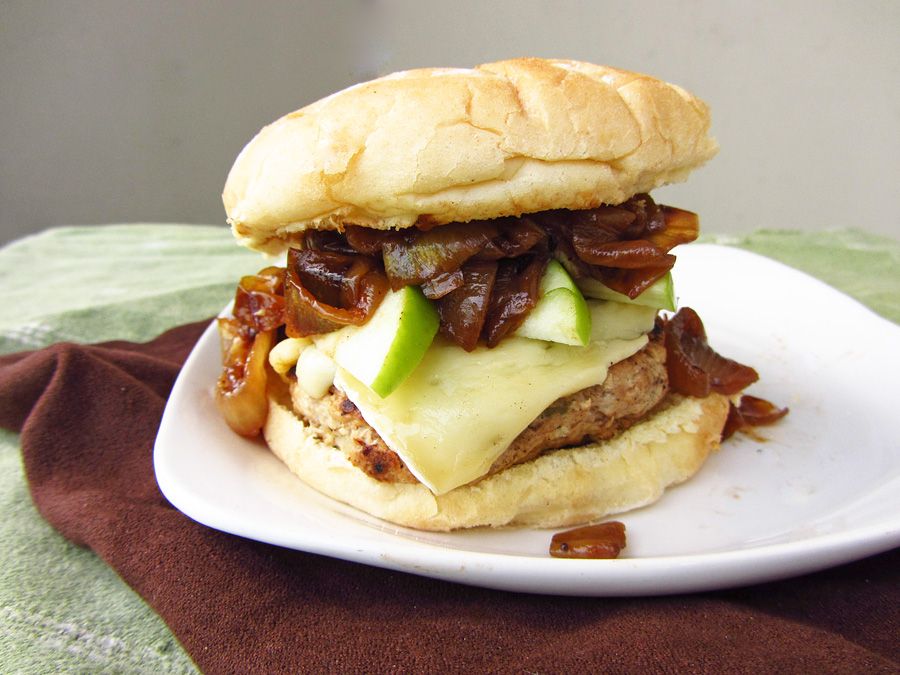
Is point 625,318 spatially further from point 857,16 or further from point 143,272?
point 857,16

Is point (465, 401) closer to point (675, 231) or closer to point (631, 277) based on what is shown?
point (631, 277)

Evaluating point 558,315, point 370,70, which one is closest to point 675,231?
point 558,315

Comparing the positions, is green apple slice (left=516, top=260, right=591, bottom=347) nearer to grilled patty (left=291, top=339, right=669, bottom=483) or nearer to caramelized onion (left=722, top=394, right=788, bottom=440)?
grilled patty (left=291, top=339, right=669, bottom=483)

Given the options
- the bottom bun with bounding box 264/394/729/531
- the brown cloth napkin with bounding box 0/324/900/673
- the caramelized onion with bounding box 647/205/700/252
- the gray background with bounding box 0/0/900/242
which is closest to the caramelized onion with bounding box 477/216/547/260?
the caramelized onion with bounding box 647/205/700/252

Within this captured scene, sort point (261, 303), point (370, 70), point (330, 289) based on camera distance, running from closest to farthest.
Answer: point (330, 289) < point (261, 303) < point (370, 70)

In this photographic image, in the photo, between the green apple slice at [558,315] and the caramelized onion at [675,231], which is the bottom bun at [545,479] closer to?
the green apple slice at [558,315]

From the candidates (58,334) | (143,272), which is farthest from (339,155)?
(143,272)
